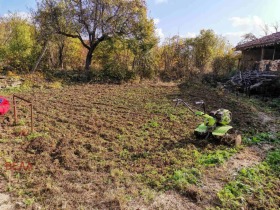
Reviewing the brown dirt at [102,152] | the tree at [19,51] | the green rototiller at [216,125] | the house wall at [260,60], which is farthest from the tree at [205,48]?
the green rototiller at [216,125]

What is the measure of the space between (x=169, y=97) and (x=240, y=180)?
20.4ft

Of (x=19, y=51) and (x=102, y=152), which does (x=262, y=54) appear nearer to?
(x=102, y=152)

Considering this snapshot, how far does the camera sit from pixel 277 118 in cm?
724

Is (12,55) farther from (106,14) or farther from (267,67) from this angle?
(267,67)

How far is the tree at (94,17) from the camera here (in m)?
13.1

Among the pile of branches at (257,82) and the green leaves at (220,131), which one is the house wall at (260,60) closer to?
the pile of branches at (257,82)

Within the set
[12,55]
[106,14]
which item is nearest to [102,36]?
[106,14]

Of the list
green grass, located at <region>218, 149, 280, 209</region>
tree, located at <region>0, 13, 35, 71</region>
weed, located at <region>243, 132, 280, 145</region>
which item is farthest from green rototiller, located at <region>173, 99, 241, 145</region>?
tree, located at <region>0, 13, 35, 71</region>

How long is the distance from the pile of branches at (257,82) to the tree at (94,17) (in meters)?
6.44

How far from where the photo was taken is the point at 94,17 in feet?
44.0

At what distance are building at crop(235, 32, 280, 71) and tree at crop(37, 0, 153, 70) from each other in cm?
697

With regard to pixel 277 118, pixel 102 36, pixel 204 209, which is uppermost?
pixel 102 36

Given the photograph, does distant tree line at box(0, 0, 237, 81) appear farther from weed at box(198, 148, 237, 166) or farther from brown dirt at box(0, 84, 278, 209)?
weed at box(198, 148, 237, 166)

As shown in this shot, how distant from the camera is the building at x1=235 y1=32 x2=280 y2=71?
501 inches
